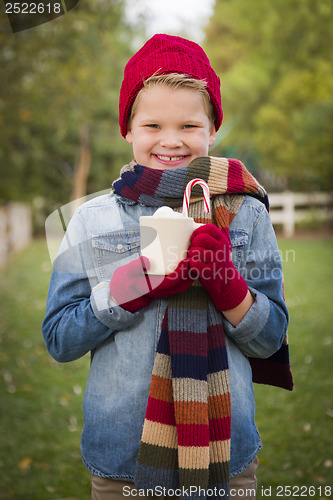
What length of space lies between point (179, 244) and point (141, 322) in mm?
294

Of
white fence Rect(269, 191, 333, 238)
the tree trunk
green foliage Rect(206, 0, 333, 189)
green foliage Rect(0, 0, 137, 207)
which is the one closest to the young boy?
green foliage Rect(0, 0, 137, 207)

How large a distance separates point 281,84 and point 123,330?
15.4 m

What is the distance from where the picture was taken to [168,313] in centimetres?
136

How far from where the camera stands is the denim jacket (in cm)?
139

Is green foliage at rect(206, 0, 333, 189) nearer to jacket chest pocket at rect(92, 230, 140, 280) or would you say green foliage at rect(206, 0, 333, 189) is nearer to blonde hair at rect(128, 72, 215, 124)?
blonde hair at rect(128, 72, 215, 124)

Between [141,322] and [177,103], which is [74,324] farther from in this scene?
[177,103]

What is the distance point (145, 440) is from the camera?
1.34m

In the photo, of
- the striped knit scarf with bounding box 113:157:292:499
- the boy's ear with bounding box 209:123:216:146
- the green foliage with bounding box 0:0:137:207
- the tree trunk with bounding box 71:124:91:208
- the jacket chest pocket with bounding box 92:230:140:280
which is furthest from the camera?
the tree trunk with bounding box 71:124:91:208

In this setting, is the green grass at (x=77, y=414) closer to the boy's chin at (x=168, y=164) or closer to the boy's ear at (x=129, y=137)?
the boy's chin at (x=168, y=164)

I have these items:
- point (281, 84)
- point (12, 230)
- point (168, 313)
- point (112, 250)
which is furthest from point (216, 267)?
point (281, 84)

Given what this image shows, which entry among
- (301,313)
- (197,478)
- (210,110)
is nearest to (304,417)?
(301,313)

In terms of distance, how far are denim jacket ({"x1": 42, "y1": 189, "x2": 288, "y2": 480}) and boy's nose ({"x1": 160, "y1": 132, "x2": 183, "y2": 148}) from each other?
0.19 meters

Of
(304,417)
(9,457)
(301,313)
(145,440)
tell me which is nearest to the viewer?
(145,440)

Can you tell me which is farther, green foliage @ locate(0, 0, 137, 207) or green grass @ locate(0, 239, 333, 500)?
green foliage @ locate(0, 0, 137, 207)
